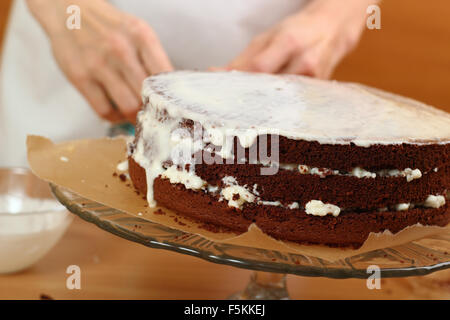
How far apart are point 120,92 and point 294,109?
1.73 ft

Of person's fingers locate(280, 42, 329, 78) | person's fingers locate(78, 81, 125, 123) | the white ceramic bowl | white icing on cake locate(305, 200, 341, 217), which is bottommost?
the white ceramic bowl

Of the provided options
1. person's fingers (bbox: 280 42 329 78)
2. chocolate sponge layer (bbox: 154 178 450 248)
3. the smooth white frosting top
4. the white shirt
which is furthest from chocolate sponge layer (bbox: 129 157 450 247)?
the white shirt

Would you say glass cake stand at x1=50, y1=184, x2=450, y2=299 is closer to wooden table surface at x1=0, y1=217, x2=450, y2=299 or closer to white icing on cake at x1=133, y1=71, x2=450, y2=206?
white icing on cake at x1=133, y1=71, x2=450, y2=206

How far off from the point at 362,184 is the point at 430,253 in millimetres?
140

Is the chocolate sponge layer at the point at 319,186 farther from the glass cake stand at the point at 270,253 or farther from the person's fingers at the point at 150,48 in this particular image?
the person's fingers at the point at 150,48

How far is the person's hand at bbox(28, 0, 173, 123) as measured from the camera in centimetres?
126

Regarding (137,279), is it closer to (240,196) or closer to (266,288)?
(266,288)

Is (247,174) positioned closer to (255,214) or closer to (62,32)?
(255,214)

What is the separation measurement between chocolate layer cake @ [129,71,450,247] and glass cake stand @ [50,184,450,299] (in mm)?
54

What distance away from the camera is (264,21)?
1688 mm

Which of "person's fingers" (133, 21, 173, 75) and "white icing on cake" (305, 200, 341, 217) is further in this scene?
"person's fingers" (133, 21, 173, 75)

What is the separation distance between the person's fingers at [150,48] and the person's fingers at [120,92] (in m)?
Answer: 0.08

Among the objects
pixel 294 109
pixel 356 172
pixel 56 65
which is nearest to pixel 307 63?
pixel 294 109
